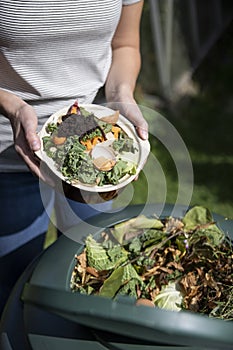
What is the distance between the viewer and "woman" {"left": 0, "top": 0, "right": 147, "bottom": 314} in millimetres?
1218

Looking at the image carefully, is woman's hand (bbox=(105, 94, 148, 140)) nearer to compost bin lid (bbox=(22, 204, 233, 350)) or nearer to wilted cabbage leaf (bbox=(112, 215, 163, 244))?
wilted cabbage leaf (bbox=(112, 215, 163, 244))

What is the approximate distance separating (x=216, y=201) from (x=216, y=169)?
249 millimetres

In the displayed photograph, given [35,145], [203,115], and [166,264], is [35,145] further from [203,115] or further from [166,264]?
[203,115]

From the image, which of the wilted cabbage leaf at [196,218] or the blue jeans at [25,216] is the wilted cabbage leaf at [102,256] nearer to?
the wilted cabbage leaf at [196,218]

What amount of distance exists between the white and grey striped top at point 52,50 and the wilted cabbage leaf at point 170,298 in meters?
0.47

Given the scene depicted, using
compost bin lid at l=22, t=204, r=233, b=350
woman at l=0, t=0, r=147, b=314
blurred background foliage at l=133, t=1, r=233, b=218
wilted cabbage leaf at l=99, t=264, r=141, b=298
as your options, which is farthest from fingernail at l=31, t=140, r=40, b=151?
blurred background foliage at l=133, t=1, r=233, b=218

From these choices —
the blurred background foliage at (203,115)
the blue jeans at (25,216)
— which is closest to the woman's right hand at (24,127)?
the blue jeans at (25,216)

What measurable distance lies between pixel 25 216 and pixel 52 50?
1.40 feet

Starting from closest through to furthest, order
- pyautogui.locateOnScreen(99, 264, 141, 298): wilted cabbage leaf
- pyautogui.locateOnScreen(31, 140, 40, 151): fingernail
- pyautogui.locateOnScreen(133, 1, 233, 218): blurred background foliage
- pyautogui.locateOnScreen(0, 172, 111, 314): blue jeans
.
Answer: pyautogui.locateOnScreen(99, 264, 141, 298): wilted cabbage leaf → pyautogui.locateOnScreen(31, 140, 40, 151): fingernail → pyautogui.locateOnScreen(0, 172, 111, 314): blue jeans → pyautogui.locateOnScreen(133, 1, 233, 218): blurred background foliage

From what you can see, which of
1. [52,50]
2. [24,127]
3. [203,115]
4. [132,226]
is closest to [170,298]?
[132,226]

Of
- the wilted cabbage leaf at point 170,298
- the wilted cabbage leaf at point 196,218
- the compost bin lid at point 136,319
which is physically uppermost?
the compost bin lid at point 136,319

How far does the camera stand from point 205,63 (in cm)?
393

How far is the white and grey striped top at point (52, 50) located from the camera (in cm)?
120

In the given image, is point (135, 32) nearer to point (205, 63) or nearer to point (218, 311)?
point (218, 311)
